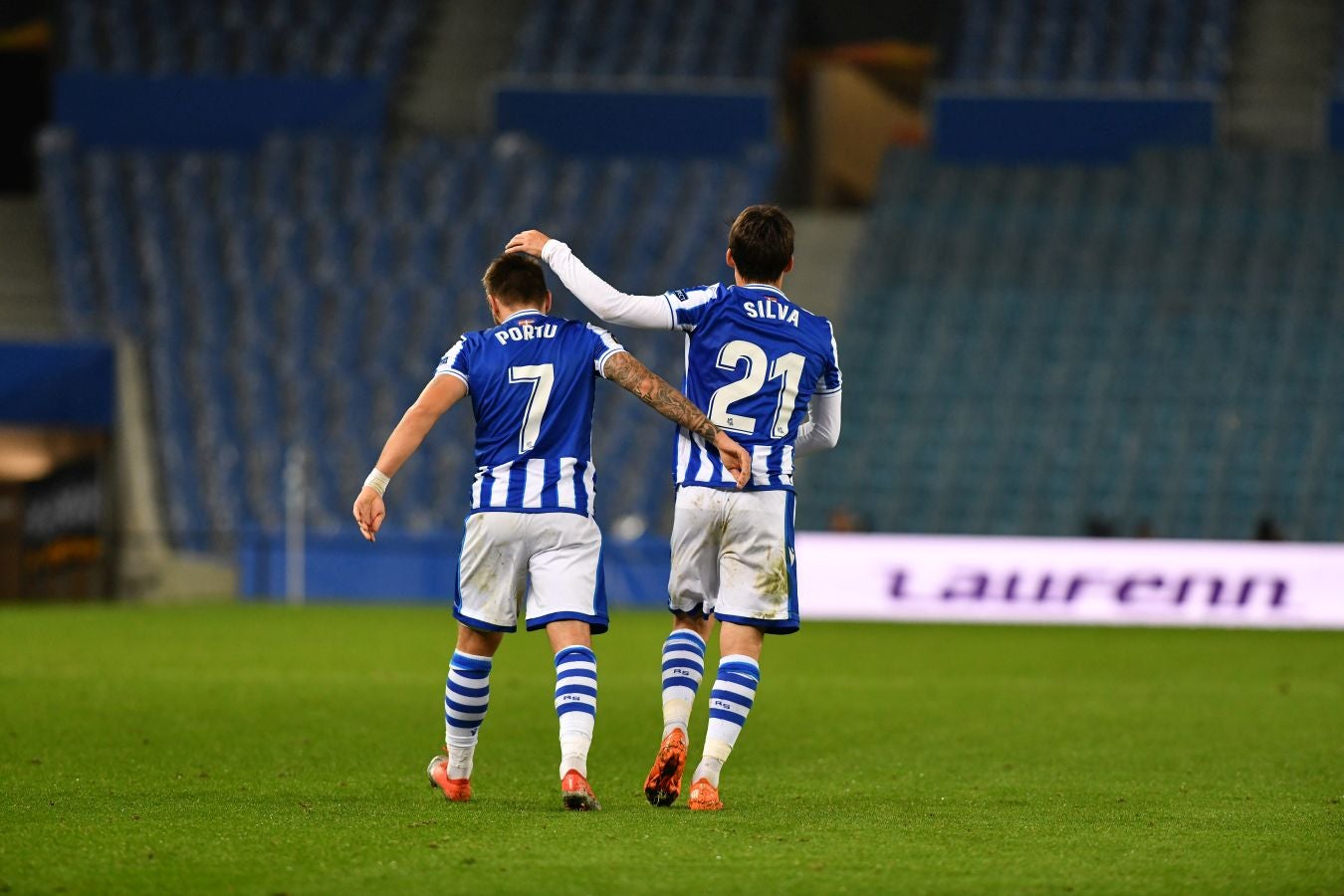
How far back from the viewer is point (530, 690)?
11.0 m

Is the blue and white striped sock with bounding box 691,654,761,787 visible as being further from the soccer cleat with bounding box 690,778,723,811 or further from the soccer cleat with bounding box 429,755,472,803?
the soccer cleat with bounding box 429,755,472,803

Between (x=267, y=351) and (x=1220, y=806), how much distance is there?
19.3 meters

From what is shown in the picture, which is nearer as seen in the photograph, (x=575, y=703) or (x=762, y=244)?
(x=575, y=703)

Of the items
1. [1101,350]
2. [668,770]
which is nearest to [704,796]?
[668,770]

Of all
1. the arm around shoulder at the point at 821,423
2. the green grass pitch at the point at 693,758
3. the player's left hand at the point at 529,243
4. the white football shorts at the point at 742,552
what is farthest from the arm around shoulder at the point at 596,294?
the green grass pitch at the point at 693,758

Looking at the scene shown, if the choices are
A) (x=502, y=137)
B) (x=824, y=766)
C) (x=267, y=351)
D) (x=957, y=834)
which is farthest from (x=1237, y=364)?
(x=957, y=834)

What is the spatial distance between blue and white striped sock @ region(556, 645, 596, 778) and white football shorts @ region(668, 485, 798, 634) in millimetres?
343

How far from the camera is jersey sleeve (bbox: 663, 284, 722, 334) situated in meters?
6.13

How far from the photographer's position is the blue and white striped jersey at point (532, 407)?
20.2 ft

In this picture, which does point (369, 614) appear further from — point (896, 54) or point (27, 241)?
point (896, 54)

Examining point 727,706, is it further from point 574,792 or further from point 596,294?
point 596,294

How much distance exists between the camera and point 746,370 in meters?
6.21

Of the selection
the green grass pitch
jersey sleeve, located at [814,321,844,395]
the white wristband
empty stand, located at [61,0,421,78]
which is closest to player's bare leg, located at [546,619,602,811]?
the green grass pitch

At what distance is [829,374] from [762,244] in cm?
50
